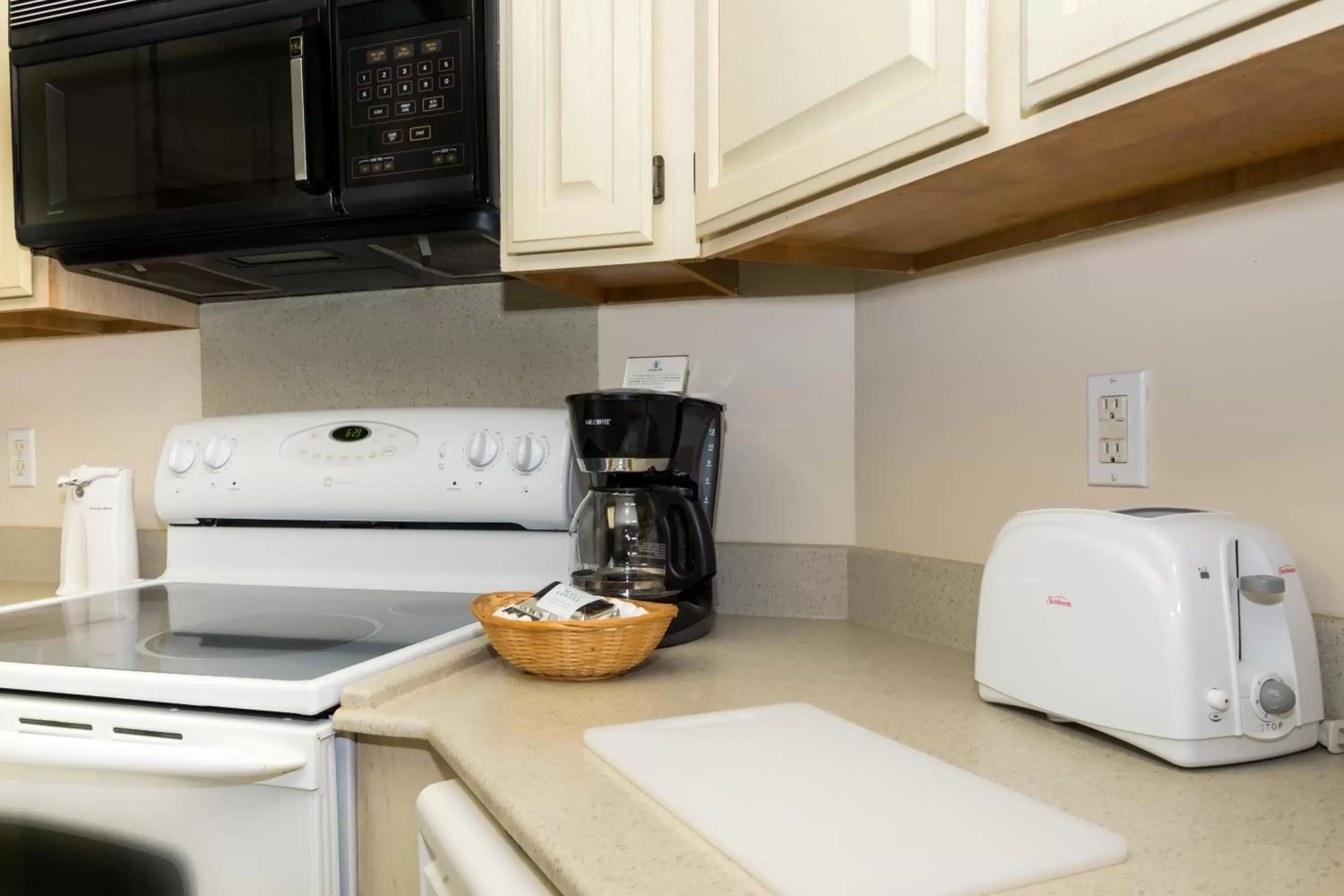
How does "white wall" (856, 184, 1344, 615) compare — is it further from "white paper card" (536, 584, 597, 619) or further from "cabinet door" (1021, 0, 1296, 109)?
"white paper card" (536, 584, 597, 619)

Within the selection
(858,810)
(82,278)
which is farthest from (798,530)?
(82,278)

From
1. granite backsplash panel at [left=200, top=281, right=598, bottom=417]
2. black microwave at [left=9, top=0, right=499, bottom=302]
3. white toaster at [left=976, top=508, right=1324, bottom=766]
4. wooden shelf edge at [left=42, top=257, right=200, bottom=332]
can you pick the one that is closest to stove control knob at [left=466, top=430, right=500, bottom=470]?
granite backsplash panel at [left=200, top=281, right=598, bottom=417]

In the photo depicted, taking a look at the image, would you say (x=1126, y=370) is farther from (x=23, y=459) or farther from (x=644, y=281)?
(x=23, y=459)

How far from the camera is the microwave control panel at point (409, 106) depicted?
1.19 metres

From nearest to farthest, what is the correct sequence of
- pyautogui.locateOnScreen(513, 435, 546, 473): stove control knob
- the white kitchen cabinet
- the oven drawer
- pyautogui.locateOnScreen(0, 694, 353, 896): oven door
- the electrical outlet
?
the oven drawer < pyautogui.locateOnScreen(0, 694, 353, 896): oven door < the white kitchen cabinet < pyautogui.locateOnScreen(513, 435, 546, 473): stove control knob < the electrical outlet

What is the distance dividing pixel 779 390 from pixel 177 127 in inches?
39.1

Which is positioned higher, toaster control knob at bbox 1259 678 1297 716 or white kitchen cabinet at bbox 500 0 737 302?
white kitchen cabinet at bbox 500 0 737 302

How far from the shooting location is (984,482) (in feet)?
3.73

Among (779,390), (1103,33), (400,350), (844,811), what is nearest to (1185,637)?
(844,811)

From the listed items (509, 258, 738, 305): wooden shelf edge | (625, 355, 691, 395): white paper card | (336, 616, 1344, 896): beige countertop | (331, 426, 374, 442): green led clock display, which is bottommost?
(336, 616, 1344, 896): beige countertop

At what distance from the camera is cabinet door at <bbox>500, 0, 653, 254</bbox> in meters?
1.15

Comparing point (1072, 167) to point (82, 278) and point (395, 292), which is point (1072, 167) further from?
point (82, 278)

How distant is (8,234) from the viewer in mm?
1450

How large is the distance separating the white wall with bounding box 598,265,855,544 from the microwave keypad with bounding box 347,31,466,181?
0.45m
